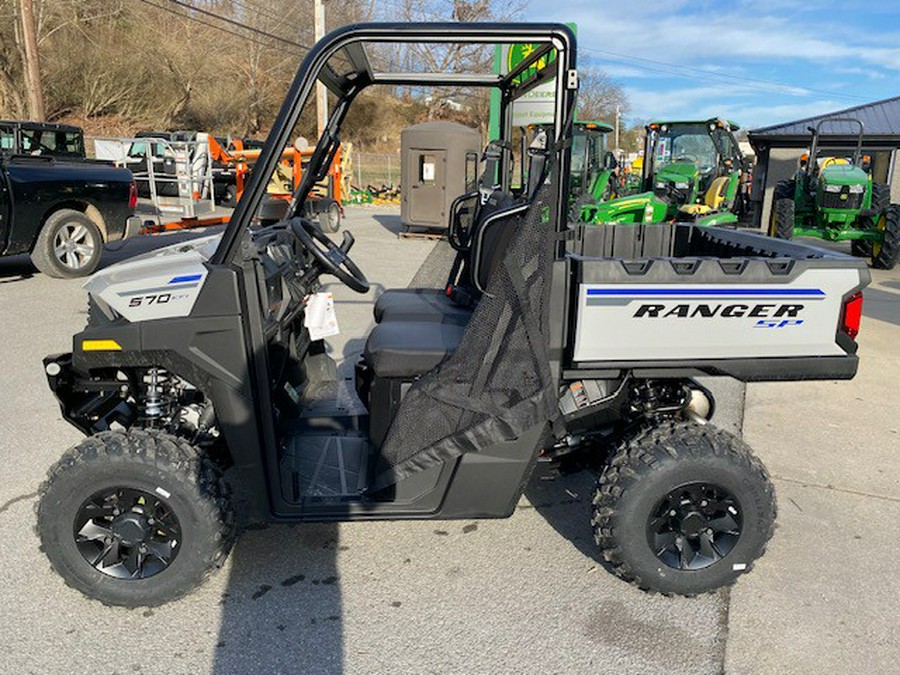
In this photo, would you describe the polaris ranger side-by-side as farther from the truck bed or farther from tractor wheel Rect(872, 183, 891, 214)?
tractor wheel Rect(872, 183, 891, 214)

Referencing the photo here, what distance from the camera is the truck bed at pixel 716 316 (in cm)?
251

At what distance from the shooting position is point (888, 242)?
444 inches

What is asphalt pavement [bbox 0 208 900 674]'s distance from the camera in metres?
2.45

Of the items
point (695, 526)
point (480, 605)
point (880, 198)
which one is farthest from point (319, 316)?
point (880, 198)

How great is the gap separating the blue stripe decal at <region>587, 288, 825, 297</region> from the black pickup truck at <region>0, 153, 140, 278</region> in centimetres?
748

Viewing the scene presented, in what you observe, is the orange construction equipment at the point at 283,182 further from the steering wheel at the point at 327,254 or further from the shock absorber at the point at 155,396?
the shock absorber at the point at 155,396

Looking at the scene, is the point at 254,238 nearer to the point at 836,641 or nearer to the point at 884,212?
the point at 836,641

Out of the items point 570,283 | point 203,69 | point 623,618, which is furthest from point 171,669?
point 203,69

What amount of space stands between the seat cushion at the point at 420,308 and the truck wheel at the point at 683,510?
42.3 inches

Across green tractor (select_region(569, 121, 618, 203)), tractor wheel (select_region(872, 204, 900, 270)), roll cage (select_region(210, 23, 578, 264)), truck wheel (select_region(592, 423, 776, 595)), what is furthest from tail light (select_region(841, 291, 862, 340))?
tractor wheel (select_region(872, 204, 900, 270))

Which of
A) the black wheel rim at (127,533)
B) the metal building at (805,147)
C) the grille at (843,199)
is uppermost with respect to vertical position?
the metal building at (805,147)

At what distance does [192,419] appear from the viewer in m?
2.96

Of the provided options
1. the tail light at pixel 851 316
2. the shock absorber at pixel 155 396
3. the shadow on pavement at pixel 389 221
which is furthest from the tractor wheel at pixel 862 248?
the shock absorber at pixel 155 396

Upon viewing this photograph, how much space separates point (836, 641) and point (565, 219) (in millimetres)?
1778
